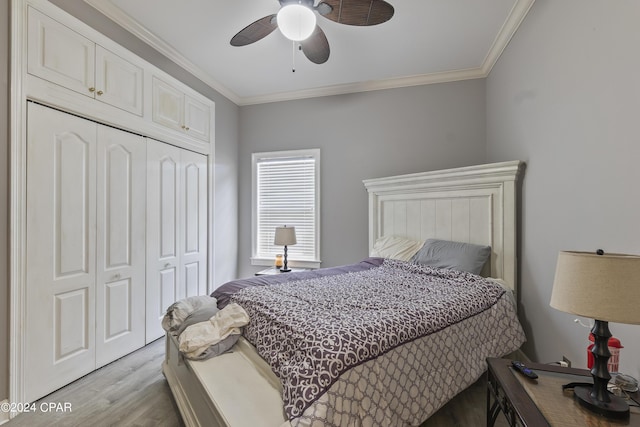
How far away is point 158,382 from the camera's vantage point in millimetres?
2148

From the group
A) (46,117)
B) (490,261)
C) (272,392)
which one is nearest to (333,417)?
(272,392)

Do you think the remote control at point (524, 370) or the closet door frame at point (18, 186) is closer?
the remote control at point (524, 370)

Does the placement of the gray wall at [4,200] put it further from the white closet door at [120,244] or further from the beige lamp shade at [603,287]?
the beige lamp shade at [603,287]

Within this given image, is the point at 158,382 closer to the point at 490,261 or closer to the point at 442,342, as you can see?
the point at 442,342

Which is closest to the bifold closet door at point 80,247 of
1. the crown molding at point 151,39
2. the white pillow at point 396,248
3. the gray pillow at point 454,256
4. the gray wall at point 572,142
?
the crown molding at point 151,39

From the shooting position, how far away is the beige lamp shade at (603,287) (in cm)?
87

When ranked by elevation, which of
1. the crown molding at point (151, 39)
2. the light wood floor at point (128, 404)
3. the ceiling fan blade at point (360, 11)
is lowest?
the light wood floor at point (128, 404)

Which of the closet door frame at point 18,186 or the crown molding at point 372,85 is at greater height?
the crown molding at point 372,85

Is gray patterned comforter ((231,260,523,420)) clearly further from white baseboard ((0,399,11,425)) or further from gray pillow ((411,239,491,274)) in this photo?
white baseboard ((0,399,11,425))

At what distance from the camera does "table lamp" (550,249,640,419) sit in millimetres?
874

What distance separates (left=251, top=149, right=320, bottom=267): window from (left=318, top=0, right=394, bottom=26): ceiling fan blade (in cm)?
195

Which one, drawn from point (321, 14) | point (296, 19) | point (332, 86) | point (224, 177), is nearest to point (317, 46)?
point (321, 14)

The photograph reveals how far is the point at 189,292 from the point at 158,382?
3.94 feet

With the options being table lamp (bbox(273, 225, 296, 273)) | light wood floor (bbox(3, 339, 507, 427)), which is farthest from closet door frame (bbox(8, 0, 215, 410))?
table lamp (bbox(273, 225, 296, 273))
